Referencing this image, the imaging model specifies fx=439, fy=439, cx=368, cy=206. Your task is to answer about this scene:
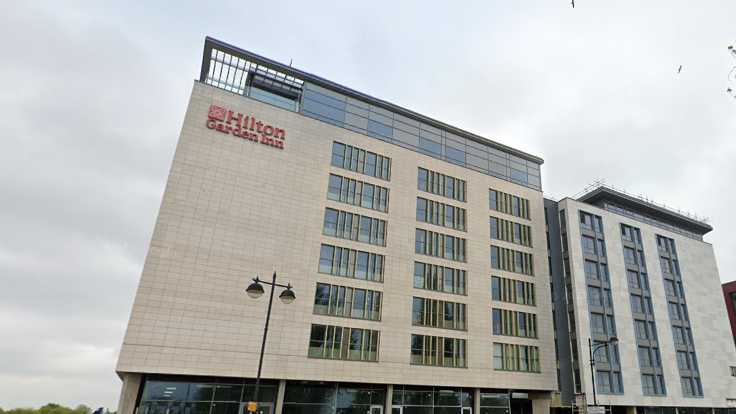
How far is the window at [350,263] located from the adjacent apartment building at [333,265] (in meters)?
0.16

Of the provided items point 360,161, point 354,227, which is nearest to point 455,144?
point 360,161

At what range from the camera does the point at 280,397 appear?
3447 cm

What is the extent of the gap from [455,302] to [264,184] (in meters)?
22.0

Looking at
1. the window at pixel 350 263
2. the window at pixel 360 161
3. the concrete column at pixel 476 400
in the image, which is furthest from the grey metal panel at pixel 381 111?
the concrete column at pixel 476 400

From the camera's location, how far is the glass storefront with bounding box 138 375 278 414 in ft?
102

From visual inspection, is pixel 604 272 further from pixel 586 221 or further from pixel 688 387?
pixel 688 387

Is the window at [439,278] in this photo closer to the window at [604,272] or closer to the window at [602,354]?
the window at [602,354]

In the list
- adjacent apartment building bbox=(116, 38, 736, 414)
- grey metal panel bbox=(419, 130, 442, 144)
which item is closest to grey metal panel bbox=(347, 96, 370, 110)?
adjacent apartment building bbox=(116, 38, 736, 414)

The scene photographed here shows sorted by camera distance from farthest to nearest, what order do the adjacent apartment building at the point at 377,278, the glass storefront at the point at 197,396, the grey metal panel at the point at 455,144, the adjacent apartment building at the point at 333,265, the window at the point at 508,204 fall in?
the window at the point at 508,204 < the grey metal panel at the point at 455,144 < the adjacent apartment building at the point at 377,278 < the adjacent apartment building at the point at 333,265 < the glass storefront at the point at 197,396

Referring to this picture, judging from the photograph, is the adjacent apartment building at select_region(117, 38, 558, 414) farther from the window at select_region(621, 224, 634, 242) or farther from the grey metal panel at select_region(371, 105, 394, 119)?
the window at select_region(621, 224, 634, 242)

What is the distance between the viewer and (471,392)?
42.8 metres

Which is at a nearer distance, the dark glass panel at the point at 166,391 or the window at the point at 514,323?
the dark glass panel at the point at 166,391

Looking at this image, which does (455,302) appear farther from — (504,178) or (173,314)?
(173,314)

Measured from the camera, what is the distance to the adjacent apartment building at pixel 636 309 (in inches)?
1923
